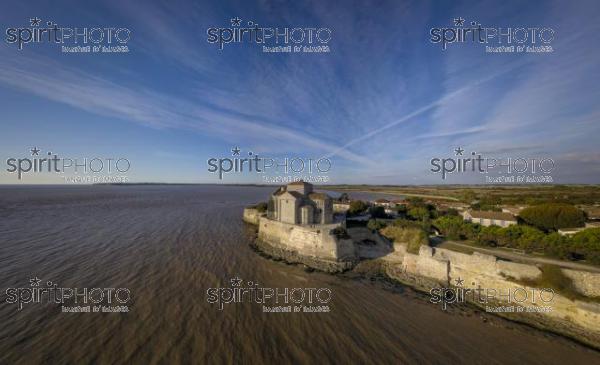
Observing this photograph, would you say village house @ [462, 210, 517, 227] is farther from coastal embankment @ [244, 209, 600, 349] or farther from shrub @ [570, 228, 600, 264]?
coastal embankment @ [244, 209, 600, 349]

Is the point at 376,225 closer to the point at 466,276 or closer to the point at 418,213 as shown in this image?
the point at 466,276

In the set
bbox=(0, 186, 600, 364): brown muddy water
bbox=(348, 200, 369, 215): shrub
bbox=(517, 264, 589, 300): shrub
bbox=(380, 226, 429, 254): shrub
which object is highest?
bbox=(348, 200, 369, 215): shrub

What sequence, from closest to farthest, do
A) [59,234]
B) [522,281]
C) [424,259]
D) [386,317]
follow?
[386,317]
[522,281]
[424,259]
[59,234]

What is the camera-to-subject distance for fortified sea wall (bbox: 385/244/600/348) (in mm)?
11539

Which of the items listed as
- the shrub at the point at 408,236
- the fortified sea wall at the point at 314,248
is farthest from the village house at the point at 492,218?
the fortified sea wall at the point at 314,248

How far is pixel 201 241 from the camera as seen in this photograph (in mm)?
24766

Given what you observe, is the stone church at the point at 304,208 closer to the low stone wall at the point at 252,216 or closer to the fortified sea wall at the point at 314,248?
the fortified sea wall at the point at 314,248

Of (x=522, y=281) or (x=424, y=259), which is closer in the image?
(x=522, y=281)

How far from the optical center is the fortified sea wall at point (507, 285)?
1154 centimetres

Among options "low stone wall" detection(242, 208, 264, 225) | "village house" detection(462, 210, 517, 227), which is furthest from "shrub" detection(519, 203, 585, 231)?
"low stone wall" detection(242, 208, 264, 225)

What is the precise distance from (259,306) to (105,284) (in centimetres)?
1006

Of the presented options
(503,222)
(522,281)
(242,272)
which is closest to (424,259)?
(522,281)

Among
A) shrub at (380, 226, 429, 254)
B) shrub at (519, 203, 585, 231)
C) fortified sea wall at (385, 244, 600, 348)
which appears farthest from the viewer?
shrub at (519, 203, 585, 231)

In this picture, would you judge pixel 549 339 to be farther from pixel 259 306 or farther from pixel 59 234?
pixel 59 234
